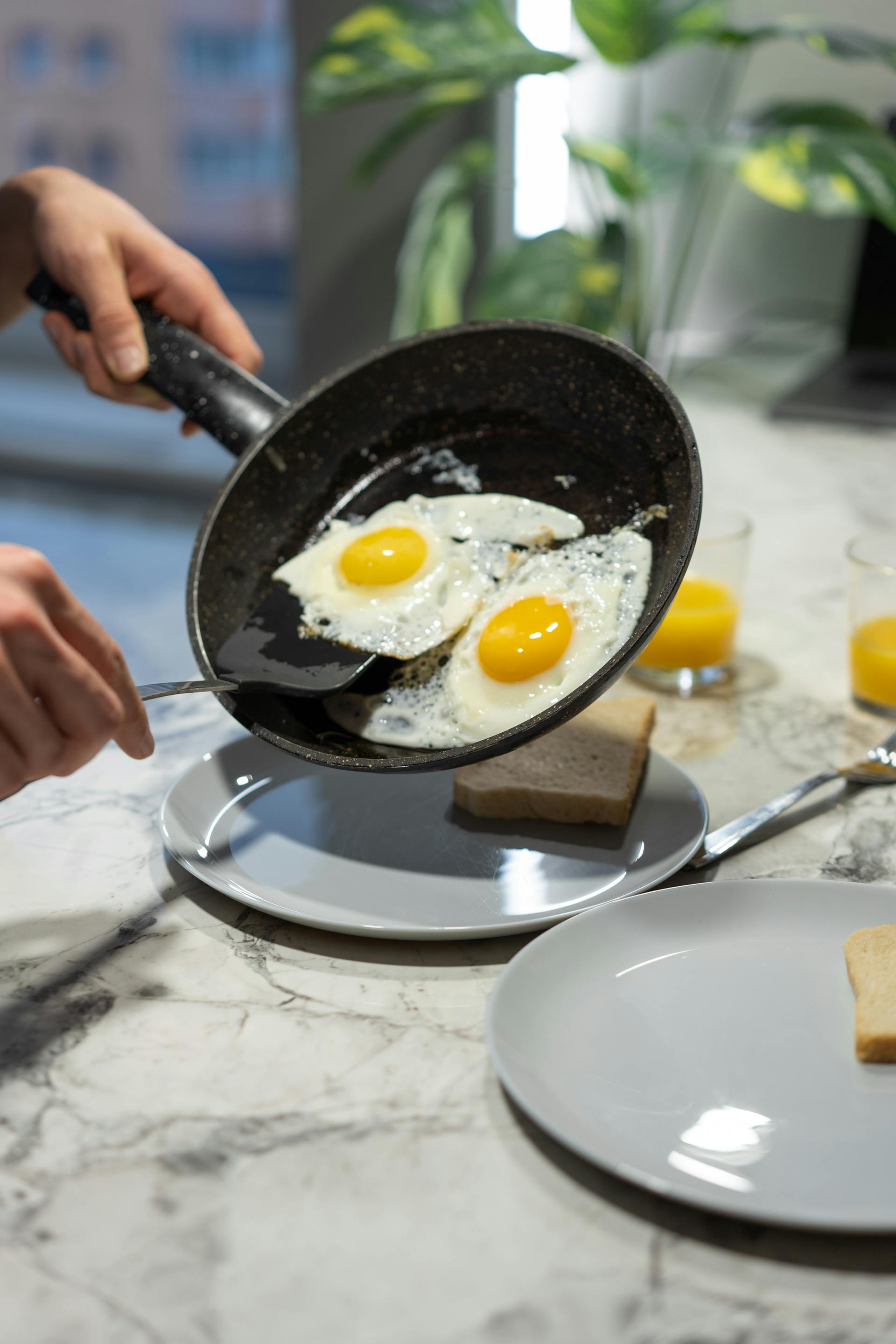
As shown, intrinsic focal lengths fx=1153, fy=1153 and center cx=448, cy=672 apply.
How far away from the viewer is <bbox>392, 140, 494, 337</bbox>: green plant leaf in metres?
2.72

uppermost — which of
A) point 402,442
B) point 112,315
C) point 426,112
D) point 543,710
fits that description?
point 426,112

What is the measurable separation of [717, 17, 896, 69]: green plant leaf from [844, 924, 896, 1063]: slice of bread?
1947 mm

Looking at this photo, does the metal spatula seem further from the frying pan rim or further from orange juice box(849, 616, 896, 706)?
orange juice box(849, 616, 896, 706)

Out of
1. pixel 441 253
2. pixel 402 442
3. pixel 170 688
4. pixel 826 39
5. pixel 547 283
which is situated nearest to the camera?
pixel 170 688

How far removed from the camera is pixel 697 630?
1.30 metres

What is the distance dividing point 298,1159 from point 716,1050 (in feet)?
0.87

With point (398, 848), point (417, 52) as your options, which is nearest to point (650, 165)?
point (417, 52)

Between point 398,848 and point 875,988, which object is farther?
point 398,848

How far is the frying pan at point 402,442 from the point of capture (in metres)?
1.04

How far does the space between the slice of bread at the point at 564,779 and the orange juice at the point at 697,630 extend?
0.24 meters

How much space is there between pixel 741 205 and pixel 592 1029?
2715 millimetres

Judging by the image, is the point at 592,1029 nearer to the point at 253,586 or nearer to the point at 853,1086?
the point at 853,1086

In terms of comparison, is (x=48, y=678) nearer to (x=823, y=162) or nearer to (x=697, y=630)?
(x=697, y=630)

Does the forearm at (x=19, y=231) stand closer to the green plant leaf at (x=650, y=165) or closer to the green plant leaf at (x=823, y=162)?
the green plant leaf at (x=650, y=165)
